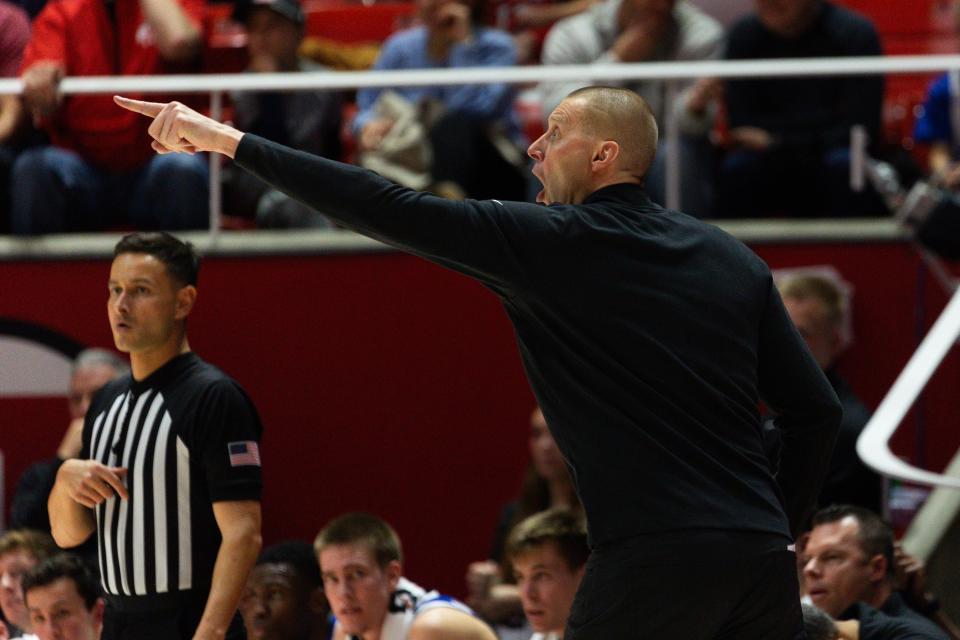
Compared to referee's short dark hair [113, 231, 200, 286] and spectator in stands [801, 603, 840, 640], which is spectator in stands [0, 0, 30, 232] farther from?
spectator in stands [801, 603, 840, 640]

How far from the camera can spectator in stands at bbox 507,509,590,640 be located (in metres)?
5.13

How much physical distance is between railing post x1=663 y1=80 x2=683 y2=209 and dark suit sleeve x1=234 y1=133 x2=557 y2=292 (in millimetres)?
3634

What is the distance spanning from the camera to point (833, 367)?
6.17 meters

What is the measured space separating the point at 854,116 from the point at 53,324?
352 centimetres

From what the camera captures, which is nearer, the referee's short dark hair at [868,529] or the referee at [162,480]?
the referee at [162,480]

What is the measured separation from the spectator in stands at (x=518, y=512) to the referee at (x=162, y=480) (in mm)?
1709

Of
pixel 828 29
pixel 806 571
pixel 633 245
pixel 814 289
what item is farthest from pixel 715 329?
pixel 828 29

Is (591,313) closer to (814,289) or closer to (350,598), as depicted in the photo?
(350,598)

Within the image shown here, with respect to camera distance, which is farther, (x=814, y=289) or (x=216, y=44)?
(x=216, y=44)

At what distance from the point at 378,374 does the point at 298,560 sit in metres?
1.31

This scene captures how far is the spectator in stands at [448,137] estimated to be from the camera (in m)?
7.03

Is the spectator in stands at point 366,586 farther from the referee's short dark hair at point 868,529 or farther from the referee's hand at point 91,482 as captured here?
the referee's short dark hair at point 868,529

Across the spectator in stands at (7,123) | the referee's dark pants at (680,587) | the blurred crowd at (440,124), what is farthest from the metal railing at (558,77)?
the referee's dark pants at (680,587)

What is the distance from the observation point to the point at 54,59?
715 cm
